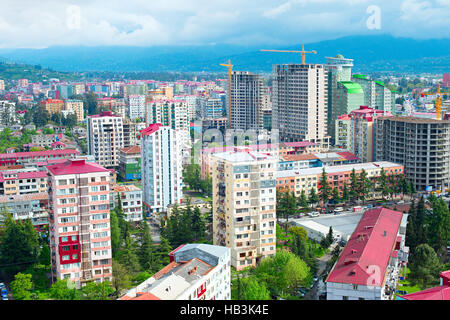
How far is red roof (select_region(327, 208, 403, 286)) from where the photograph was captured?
153 inches

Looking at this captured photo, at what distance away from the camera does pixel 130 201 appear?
7.21 m

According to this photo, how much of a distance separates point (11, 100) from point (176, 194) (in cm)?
1346

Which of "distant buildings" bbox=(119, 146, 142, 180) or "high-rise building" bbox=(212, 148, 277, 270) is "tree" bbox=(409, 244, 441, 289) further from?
"distant buildings" bbox=(119, 146, 142, 180)

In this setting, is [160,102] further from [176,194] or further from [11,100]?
[11,100]

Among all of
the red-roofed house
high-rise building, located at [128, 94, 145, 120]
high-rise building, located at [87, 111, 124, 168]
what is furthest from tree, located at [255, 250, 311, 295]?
high-rise building, located at [128, 94, 145, 120]

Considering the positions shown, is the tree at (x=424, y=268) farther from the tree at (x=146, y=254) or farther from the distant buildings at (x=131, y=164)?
the distant buildings at (x=131, y=164)

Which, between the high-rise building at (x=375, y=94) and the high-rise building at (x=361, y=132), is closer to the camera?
the high-rise building at (x=361, y=132)

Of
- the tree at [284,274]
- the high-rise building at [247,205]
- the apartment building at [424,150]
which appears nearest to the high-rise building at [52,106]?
the apartment building at [424,150]

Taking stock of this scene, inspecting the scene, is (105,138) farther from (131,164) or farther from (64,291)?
(64,291)

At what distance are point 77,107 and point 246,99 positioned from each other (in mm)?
6597

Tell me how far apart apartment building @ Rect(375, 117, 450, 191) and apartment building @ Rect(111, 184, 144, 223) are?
4.63 m

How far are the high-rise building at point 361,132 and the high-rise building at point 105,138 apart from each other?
4.83 metres

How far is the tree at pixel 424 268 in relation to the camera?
479 centimetres
